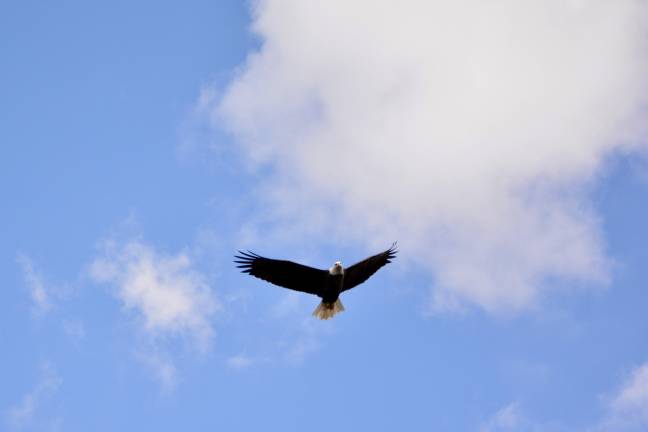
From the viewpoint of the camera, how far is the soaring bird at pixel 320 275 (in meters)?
25.4

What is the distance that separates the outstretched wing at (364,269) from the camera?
26.3 metres

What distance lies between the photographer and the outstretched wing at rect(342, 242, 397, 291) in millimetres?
26281

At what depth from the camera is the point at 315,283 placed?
26.3 m

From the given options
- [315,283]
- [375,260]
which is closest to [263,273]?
[315,283]

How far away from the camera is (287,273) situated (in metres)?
25.8

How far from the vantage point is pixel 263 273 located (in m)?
25.5

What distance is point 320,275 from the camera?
26062 millimetres

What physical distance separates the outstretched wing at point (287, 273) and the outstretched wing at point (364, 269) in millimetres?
717

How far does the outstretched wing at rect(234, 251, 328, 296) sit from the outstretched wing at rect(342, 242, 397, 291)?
717 mm

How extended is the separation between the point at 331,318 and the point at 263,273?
9.45 feet

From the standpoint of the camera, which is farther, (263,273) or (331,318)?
(331,318)

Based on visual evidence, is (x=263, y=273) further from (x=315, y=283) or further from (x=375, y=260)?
(x=375, y=260)

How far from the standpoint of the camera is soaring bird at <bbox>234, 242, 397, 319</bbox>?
25.4 m

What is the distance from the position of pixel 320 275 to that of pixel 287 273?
961 mm
